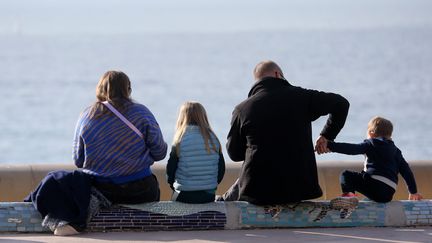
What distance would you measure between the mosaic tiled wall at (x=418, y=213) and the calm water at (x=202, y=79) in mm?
13115

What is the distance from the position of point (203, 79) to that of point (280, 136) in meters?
47.3

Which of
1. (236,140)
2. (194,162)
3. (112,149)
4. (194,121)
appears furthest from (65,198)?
→ (236,140)

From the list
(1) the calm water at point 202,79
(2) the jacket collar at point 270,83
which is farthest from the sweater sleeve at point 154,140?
(1) the calm water at point 202,79

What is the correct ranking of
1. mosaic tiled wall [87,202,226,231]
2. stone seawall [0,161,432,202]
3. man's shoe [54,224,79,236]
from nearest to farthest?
1. man's shoe [54,224,79,236]
2. mosaic tiled wall [87,202,226,231]
3. stone seawall [0,161,432,202]

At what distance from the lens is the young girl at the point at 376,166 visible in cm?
980

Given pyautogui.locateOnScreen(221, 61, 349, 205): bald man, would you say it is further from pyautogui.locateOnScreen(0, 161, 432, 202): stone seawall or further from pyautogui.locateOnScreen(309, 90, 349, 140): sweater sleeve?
pyautogui.locateOnScreen(0, 161, 432, 202): stone seawall

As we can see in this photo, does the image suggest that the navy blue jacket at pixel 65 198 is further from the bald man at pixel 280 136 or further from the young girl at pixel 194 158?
the bald man at pixel 280 136

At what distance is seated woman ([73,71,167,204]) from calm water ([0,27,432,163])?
13.6 meters

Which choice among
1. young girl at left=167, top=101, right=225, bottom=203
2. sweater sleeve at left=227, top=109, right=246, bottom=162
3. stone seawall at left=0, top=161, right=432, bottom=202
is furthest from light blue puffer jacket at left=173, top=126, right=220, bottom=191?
stone seawall at left=0, top=161, right=432, bottom=202

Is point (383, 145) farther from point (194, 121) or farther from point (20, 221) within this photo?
point (20, 221)

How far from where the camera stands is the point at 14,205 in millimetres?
9570

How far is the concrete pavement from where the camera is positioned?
9.09m

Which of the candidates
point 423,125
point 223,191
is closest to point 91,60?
point 423,125

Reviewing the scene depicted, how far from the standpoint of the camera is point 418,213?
9.73m
